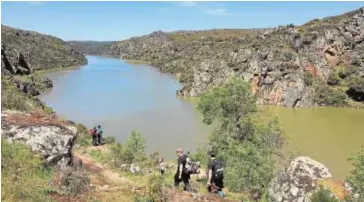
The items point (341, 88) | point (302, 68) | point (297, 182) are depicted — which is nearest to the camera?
point (297, 182)

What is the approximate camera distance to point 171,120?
176ft

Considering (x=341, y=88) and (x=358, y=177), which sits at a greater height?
(x=358, y=177)

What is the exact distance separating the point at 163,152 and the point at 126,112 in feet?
75.9

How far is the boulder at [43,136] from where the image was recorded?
12492 millimetres

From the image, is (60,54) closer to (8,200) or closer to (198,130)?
(198,130)

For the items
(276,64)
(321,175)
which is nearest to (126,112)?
(276,64)

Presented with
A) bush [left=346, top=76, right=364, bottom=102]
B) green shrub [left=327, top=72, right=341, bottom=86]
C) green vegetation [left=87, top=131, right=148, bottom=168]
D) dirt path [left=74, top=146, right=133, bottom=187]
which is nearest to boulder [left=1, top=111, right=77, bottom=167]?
dirt path [left=74, top=146, right=133, bottom=187]

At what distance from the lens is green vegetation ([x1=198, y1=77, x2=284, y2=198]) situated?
24.4 meters

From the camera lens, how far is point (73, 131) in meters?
13.9

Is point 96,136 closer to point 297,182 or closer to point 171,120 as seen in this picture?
point 297,182

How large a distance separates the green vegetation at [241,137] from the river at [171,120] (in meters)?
5.53

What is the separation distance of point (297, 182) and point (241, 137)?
11.9m

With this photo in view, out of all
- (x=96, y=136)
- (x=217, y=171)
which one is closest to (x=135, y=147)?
(x=96, y=136)

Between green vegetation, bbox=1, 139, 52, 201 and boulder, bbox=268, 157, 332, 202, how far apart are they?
33.5ft
